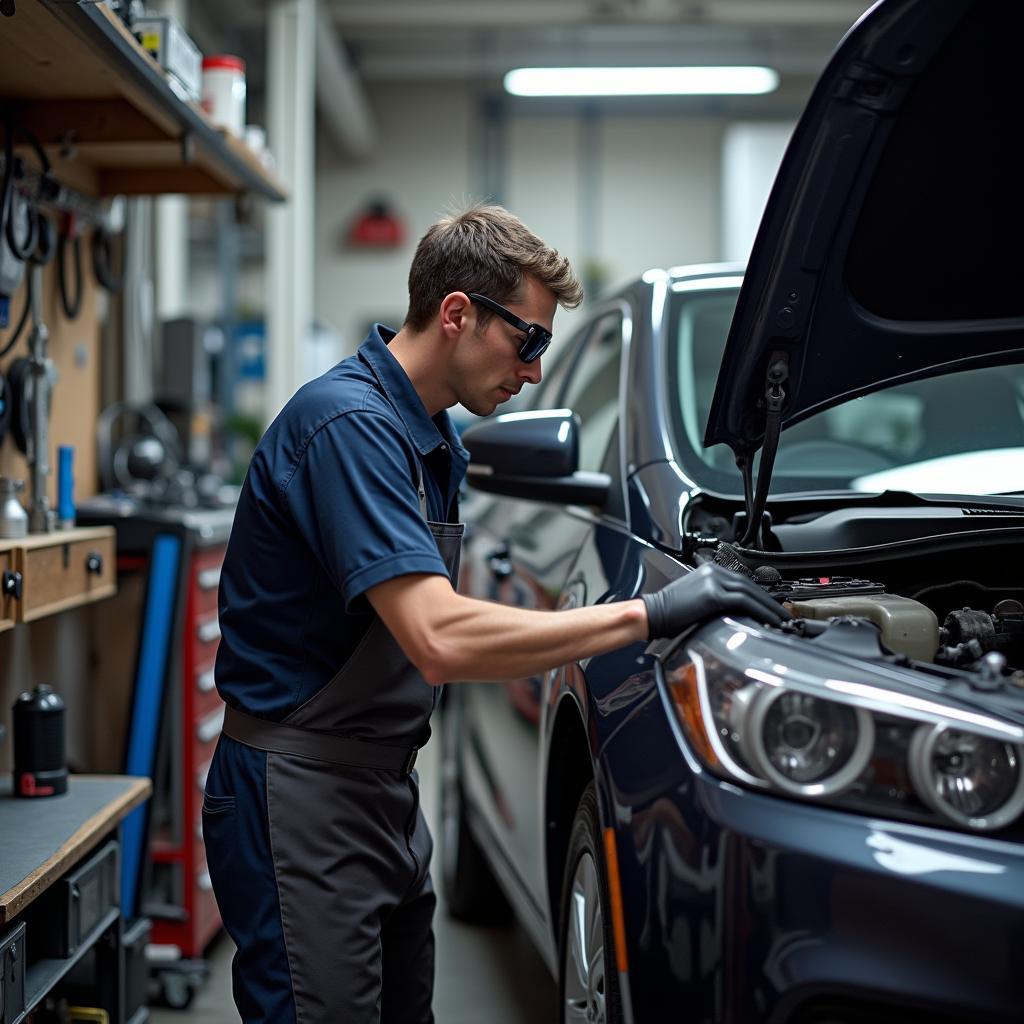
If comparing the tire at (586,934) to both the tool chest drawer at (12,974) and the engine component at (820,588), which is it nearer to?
the engine component at (820,588)

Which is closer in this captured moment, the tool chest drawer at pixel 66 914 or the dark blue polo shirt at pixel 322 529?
the dark blue polo shirt at pixel 322 529

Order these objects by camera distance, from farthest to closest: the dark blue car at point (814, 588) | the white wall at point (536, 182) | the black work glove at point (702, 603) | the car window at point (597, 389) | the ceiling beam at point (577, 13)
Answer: the white wall at point (536, 182) < the ceiling beam at point (577, 13) < the car window at point (597, 389) < the black work glove at point (702, 603) < the dark blue car at point (814, 588)

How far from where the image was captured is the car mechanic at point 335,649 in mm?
1491

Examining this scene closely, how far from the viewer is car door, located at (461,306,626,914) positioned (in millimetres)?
2146

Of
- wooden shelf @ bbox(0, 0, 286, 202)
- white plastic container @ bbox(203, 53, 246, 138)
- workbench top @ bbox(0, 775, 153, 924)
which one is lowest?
workbench top @ bbox(0, 775, 153, 924)

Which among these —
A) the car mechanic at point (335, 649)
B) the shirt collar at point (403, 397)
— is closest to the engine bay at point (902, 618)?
the car mechanic at point (335, 649)

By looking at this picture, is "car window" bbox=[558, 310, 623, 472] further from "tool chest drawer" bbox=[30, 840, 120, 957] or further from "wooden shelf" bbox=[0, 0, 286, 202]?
"tool chest drawer" bbox=[30, 840, 120, 957]

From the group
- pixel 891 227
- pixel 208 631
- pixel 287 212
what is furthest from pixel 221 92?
pixel 287 212

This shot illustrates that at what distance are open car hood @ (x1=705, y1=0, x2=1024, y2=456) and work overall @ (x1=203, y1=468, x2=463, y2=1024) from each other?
20.8 inches

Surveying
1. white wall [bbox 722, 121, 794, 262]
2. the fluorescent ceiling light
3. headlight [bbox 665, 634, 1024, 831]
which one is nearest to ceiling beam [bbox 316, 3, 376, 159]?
the fluorescent ceiling light

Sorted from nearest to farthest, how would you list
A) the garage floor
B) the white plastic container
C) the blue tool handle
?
the garage floor, the blue tool handle, the white plastic container

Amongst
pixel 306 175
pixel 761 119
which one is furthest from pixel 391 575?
pixel 761 119

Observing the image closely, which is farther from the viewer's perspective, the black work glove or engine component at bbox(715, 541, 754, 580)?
engine component at bbox(715, 541, 754, 580)

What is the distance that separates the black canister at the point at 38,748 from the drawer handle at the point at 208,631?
64cm
